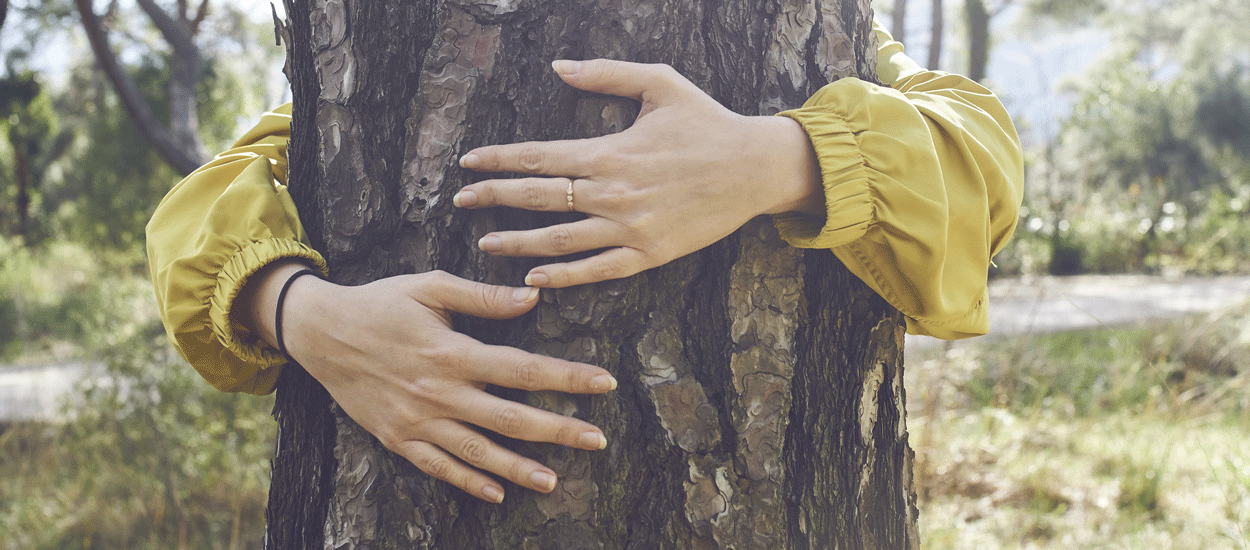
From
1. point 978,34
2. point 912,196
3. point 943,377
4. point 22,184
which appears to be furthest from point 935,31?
point 22,184

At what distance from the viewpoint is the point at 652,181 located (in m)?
0.96

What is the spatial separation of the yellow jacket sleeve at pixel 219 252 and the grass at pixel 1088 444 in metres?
2.12

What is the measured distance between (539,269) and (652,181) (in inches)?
8.1

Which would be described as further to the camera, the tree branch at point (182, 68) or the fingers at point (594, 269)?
the tree branch at point (182, 68)

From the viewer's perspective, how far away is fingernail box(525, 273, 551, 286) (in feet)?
3.26

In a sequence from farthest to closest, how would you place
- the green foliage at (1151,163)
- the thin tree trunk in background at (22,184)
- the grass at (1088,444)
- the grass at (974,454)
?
1. the thin tree trunk in background at (22,184)
2. the green foliage at (1151,163)
3. the grass at (974,454)
4. the grass at (1088,444)

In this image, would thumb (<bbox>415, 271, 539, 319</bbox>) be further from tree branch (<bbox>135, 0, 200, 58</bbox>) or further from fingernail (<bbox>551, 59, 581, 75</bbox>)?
tree branch (<bbox>135, 0, 200, 58</bbox>)

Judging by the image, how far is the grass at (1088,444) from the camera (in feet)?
9.28

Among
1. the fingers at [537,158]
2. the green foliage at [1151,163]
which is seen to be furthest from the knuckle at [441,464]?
the green foliage at [1151,163]

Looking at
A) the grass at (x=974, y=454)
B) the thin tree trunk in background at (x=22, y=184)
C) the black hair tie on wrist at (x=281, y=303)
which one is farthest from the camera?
the thin tree trunk in background at (x=22, y=184)

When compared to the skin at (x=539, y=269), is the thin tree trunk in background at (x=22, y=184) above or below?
below

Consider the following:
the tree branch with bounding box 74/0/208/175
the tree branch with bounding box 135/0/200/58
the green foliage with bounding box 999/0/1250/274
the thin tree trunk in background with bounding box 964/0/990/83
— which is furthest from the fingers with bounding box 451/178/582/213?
the green foliage with bounding box 999/0/1250/274

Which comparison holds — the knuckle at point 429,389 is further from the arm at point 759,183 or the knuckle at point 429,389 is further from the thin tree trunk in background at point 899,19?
the thin tree trunk in background at point 899,19

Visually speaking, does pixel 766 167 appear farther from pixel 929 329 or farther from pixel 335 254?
pixel 335 254
